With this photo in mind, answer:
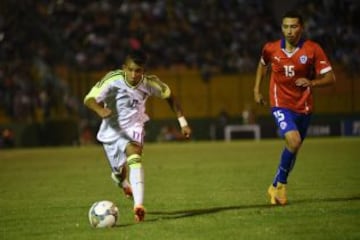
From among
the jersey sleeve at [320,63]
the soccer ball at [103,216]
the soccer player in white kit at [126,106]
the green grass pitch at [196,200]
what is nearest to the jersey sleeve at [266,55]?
the jersey sleeve at [320,63]

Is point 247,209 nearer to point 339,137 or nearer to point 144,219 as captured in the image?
point 144,219

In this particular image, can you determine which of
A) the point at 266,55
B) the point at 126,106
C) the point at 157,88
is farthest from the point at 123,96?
the point at 266,55

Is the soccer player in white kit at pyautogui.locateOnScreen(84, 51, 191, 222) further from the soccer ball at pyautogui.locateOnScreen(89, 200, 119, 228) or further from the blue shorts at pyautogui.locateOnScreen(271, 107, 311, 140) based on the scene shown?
the blue shorts at pyautogui.locateOnScreen(271, 107, 311, 140)

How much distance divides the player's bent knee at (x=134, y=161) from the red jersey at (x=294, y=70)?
7.55 ft

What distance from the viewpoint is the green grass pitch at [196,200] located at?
7848 mm

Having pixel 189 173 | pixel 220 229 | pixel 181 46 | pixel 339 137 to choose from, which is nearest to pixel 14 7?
pixel 181 46

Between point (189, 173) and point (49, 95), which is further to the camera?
point (49, 95)

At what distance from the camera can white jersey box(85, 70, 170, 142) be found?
925 cm

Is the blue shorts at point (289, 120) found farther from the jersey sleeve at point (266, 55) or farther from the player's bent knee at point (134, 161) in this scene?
the player's bent knee at point (134, 161)

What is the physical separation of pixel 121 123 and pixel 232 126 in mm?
22965

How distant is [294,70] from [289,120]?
0.69 m

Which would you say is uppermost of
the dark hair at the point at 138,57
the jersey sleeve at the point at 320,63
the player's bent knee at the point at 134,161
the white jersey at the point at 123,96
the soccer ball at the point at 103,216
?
the dark hair at the point at 138,57

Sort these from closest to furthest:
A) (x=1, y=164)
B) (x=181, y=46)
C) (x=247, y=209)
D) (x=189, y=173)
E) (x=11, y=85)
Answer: (x=247, y=209) < (x=189, y=173) < (x=1, y=164) < (x=11, y=85) < (x=181, y=46)

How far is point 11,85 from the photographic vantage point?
30594 mm
